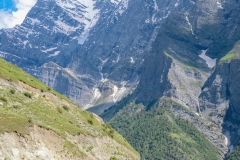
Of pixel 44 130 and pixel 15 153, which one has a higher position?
pixel 44 130

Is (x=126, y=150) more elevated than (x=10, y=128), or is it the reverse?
(x=10, y=128)

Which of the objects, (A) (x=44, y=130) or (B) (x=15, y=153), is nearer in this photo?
(B) (x=15, y=153)

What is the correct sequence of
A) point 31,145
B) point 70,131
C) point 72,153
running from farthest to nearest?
point 70,131 < point 72,153 < point 31,145

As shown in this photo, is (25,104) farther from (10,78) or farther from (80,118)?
(80,118)

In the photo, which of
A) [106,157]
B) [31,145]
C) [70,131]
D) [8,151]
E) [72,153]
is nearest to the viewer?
[8,151]

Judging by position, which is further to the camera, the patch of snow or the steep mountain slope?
the steep mountain slope

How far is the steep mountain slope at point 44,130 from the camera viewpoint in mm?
68856

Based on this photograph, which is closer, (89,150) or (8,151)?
(8,151)

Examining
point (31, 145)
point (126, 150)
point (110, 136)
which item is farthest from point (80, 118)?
point (31, 145)

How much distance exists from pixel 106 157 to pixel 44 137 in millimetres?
20439

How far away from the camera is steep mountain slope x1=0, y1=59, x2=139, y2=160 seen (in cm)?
6886

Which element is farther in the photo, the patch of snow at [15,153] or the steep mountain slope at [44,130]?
the steep mountain slope at [44,130]

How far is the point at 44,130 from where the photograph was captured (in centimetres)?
7525

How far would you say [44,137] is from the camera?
73.9 meters
